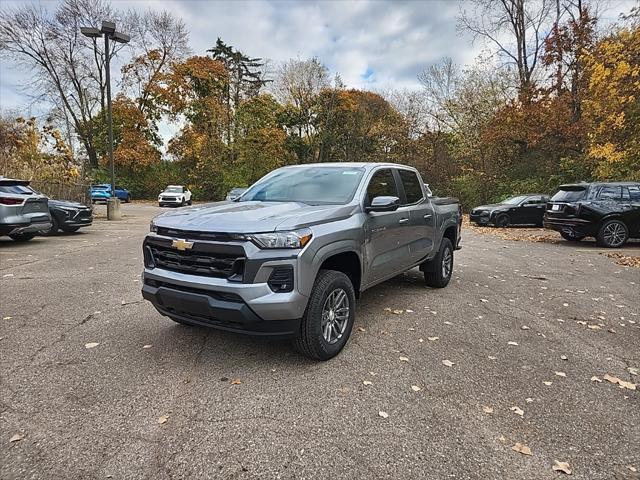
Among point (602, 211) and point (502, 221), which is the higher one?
point (602, 211)

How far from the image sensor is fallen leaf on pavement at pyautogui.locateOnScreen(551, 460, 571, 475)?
225 cm

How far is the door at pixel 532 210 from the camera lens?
16531mm

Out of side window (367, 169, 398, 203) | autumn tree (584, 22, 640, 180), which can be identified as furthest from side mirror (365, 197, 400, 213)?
autumn tree (584, 22, 640, 180)

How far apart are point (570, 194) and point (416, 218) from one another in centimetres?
782

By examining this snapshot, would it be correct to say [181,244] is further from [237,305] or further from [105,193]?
[105,193]

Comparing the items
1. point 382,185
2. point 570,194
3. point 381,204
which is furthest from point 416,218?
point 570,194

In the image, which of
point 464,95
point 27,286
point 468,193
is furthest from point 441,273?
point 464,95

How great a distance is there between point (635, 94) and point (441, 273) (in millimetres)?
11619

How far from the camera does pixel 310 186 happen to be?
14.6ft

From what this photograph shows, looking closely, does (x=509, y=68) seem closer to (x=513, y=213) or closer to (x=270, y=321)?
(x=513, y=213)

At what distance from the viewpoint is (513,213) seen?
54.3ft

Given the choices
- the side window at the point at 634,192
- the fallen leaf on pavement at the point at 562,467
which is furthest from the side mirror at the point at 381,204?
the side window at the point at 634,192

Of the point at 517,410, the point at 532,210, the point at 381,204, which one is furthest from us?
the point at 532,210

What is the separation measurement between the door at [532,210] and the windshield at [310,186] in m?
14.3
